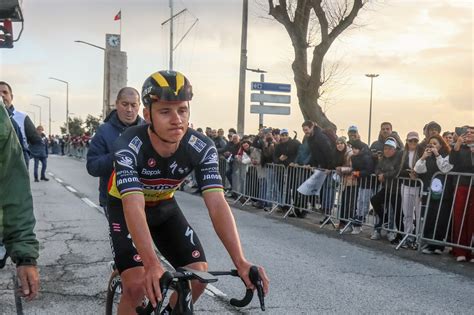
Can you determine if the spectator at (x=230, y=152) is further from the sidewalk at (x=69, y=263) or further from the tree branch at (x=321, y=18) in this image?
the tree branch at (x=321, y=18)

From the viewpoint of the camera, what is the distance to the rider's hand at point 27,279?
2453mm

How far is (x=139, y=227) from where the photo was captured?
2.76 metres

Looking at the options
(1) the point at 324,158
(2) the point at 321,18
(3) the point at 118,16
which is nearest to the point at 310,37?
(2) the point at 321,18

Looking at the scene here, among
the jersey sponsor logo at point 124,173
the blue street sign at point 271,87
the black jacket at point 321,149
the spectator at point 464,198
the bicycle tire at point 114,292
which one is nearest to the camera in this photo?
the jersey sponsor logo at point 124,173

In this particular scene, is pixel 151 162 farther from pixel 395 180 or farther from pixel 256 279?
pixel 395 180

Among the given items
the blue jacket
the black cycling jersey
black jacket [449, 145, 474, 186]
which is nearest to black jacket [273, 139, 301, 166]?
black jacket [449, 145, 474, 186]

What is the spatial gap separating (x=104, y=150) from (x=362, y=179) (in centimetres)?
612

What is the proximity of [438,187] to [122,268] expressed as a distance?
254 inches

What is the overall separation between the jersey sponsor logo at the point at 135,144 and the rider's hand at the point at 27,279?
856 mm

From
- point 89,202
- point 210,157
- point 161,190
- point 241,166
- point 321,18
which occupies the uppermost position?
point 321,18

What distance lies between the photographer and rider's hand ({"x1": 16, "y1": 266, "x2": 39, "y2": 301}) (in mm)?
2453

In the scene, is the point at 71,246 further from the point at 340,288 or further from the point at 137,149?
the point at 137,149

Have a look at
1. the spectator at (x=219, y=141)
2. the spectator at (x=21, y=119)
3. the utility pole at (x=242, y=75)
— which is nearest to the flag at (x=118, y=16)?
the utility pole at (x=242, y=75)

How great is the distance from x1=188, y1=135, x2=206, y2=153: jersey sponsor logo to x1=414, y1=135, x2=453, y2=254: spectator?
20.2 ft
